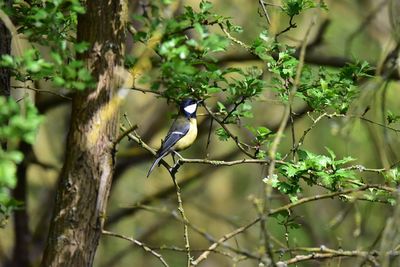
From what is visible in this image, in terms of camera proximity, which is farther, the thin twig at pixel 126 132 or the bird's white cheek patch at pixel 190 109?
A: the bird's white cheek patch at pixel 190 109

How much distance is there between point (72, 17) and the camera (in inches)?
139

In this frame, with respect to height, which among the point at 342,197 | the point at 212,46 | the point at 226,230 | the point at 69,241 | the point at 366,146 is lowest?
the point at 226,230

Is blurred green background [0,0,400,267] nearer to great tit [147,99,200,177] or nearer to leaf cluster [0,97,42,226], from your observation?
great tit [147,99,200,177]

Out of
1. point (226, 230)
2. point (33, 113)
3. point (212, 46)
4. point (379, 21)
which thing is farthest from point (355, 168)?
point (226, 230)

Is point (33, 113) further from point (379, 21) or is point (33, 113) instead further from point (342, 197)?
point (379, 21)

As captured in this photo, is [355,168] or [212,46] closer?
[212,46]

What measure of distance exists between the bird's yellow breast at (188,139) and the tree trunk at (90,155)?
1.97 metres

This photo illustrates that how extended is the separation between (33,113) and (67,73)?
42 centimetres

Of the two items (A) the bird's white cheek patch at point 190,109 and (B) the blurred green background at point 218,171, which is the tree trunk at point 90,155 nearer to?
(A) the bird's white cheek patch at point 190,109

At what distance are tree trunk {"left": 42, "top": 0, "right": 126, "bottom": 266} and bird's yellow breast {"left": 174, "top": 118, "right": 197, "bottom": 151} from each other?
6.47ft

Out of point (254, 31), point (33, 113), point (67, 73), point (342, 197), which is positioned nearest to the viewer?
point (33, 113)

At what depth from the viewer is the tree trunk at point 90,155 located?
3.26 metres

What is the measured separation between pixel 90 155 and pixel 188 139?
7.13 feet

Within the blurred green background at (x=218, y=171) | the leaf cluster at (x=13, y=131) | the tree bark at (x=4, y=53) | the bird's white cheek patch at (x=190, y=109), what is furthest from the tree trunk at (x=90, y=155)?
the blurred green background at (x=218, y=171)
